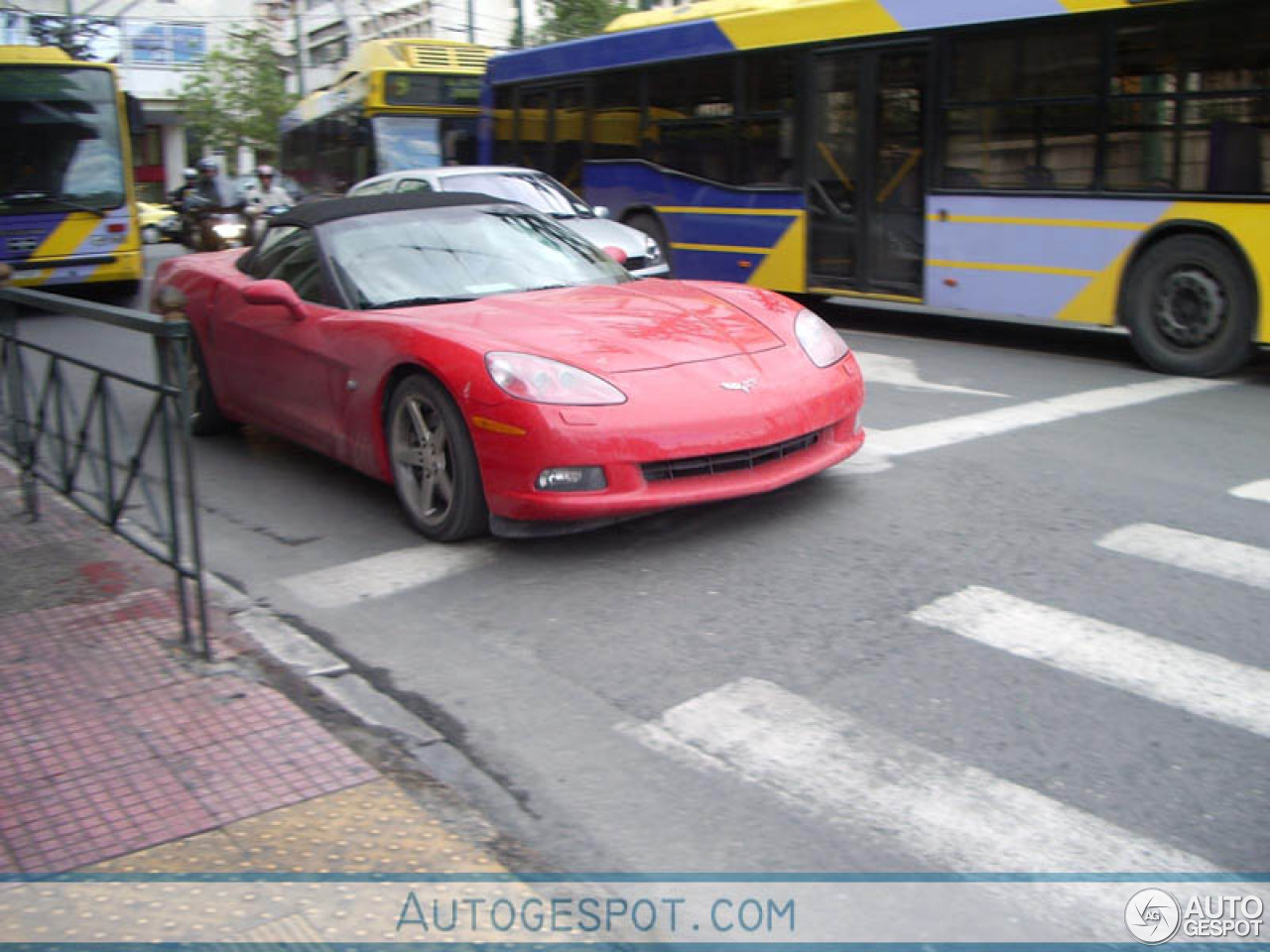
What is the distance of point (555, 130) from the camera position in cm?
1588

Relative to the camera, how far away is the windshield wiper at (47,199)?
15.9 m

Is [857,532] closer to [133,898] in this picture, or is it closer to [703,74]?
[133,898]

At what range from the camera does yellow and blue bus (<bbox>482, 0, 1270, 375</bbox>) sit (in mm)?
9141

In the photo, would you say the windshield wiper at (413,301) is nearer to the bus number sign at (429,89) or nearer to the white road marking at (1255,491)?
the white road marking at (1255,491)

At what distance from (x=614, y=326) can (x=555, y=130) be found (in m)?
10.9

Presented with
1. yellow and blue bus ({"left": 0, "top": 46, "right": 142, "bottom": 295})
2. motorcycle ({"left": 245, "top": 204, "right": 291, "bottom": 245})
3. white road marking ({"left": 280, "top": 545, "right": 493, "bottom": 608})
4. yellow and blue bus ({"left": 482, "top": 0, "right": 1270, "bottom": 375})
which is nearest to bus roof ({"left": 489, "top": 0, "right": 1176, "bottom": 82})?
yellow and blue bus ({"left": 482, "top": 0, "right": 1270, "bottom": 375})

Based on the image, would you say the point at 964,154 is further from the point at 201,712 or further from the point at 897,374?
the point at 201,712

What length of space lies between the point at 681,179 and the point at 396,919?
38.7ft

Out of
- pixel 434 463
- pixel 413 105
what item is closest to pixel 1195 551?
pixel 434 463

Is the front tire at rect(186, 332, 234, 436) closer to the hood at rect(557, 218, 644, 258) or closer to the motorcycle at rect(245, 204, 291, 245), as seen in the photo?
the hood at rect(557, 218, 644, 258)

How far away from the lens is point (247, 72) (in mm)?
52281

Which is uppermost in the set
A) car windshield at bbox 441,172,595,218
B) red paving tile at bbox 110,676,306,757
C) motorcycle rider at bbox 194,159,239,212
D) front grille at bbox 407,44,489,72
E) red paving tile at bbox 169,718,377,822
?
front grille at bbox 407,44,489,72

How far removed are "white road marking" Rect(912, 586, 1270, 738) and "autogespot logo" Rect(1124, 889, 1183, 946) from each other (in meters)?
0.98

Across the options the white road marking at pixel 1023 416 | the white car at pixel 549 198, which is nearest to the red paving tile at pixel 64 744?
the white road marking at pixel 1023 416
